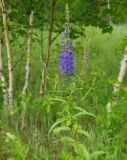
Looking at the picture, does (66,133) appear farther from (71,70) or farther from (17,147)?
(71,70)

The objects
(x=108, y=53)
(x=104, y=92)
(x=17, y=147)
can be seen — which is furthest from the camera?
(x=108, y=53)

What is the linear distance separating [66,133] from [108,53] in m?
4.69

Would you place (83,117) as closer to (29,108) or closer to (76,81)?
(29,108)

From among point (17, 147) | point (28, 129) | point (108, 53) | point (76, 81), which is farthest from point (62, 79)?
point (108, 53)

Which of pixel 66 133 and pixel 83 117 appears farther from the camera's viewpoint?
pixel 83 117

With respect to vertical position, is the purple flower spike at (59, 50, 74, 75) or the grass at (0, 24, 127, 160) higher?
the purple flower spike at (59, 50, 74, 75)

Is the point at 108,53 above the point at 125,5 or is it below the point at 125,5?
below

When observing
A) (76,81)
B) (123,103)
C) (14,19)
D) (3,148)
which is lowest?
(3,148)

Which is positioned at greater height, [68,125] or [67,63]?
[67,63]

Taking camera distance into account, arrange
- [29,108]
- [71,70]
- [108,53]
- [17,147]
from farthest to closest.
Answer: [108,53], [29,108], [17,147], [71,70]

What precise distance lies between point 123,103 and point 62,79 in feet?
3.38

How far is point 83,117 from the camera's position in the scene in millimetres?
5445

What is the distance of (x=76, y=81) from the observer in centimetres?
332

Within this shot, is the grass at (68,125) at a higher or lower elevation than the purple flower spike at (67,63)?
lower
